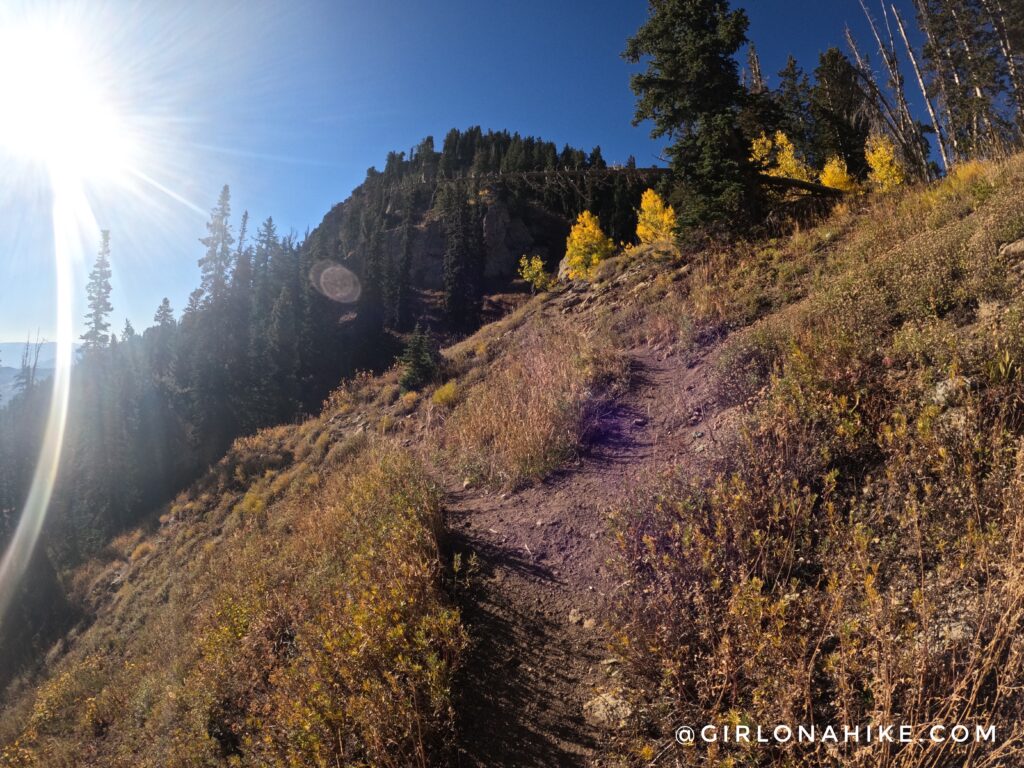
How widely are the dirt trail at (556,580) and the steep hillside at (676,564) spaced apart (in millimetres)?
25

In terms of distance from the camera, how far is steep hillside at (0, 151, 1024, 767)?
227 centimetres

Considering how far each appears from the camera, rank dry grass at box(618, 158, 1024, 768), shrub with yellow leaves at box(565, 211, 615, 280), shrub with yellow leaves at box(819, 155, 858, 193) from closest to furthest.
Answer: dry grass at box(618, 158, 1024, 768) → shrub with yellow leaves at box(819, 155, 858, 193) → shrub with yellow leaves at box(565, 211, 615, 280)

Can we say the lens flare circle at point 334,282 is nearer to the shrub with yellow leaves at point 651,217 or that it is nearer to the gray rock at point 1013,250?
the shrub with yellow leaves at point 651,217

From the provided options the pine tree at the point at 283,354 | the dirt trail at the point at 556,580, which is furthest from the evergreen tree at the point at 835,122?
the pine tree at the point at 283,354

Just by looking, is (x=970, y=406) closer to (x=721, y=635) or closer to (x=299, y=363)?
(x=721, y=635)

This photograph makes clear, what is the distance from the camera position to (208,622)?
6.49m

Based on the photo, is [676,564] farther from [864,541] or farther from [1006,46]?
[1006,46]

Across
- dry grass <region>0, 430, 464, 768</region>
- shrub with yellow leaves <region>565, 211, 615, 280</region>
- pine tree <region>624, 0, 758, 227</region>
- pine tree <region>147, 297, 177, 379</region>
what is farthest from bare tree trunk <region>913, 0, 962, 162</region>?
pine tree <region>147, 297, 177, 379</region>

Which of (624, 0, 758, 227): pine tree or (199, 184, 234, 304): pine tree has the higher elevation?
(199, 184, 234, 304): pine tree

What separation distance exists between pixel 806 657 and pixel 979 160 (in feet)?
39.2

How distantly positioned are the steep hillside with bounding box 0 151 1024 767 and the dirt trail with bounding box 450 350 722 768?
0.08ft

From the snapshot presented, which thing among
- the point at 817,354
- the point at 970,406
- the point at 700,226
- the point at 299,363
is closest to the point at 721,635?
the point at 970,406

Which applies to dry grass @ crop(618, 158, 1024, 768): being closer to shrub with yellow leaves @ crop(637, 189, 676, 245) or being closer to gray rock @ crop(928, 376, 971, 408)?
gray rock @ crop(928, 376, 971, 408)

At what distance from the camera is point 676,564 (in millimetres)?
2979
